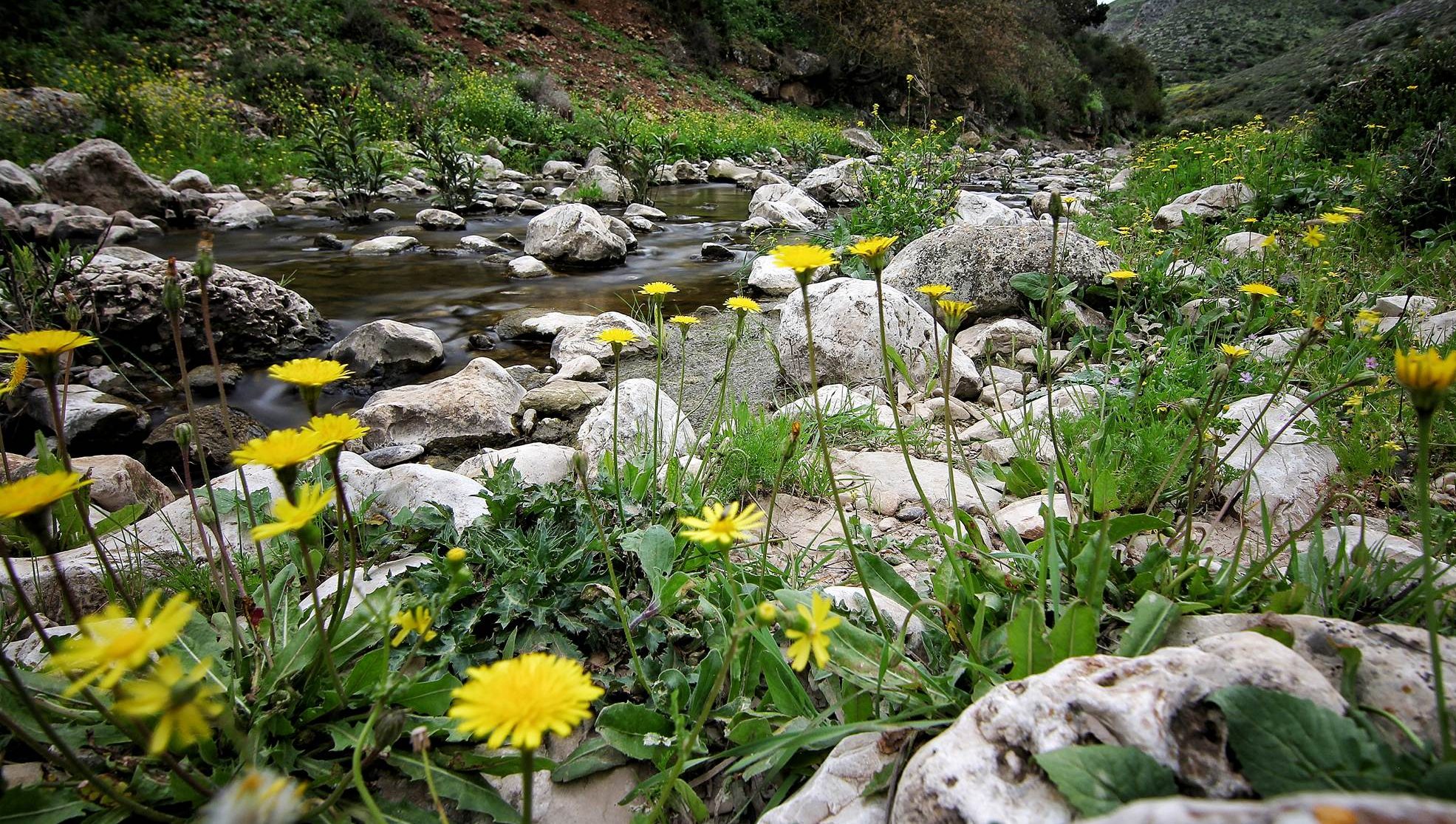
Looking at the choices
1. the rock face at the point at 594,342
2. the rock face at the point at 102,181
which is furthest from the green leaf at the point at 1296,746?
the rock face at the point at 102,181

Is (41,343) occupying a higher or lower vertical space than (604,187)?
lower

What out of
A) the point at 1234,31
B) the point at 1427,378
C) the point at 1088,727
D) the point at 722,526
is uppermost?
the point at 1234,31

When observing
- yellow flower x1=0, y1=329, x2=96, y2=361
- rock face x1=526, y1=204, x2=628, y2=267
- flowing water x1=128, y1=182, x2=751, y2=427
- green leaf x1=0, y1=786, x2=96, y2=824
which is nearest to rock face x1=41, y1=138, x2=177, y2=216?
flowing water x1=128, y1=182, x2=751, y2=427

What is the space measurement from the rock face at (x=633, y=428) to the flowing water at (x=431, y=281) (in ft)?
5.76

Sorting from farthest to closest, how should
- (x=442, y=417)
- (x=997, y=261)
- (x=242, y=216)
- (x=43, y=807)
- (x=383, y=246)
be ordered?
1. (x=242, y=216)
2. (x=383, y=246)
3. (x=997, y=261)
4. (x=442, y=417)
5. (x=43, y=807)

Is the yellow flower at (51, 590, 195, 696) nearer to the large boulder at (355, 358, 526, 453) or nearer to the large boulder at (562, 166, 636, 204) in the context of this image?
the large boulder at (355, 358, 526, 453)

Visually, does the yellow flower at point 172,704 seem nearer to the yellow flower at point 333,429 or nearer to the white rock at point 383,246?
the yellow flower at point 333,429

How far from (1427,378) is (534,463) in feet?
6.98

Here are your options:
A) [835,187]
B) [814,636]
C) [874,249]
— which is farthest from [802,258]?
[835,187]

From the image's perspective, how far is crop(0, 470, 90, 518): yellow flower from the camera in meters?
0.80

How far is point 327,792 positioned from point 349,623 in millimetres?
330

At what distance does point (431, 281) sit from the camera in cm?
571

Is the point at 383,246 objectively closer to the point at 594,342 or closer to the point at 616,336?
the point at 594,342

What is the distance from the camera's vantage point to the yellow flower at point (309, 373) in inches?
40.5
